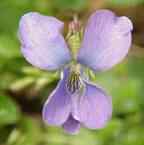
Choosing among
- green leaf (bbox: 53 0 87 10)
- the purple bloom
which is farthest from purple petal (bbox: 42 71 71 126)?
green leaf (bbox: 53 0 87 10)

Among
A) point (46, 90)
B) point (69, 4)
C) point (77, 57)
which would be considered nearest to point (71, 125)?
point (77, 57)

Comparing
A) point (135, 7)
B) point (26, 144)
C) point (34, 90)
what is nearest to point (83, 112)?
point (26, 144)

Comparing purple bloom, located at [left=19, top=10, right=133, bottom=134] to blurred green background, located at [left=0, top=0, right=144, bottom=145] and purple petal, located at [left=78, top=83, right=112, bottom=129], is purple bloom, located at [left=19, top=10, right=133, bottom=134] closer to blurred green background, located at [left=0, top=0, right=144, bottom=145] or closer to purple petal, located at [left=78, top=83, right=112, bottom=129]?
purple petal, located at [left=78, top=83, right=112, bottom=129]

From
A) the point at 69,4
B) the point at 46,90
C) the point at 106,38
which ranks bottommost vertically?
the point at 46,90

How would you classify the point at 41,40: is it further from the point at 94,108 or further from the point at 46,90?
the point at 46,90

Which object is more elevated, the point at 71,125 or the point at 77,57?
the point at 77,57

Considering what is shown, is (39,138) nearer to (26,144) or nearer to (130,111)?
(26,144)
